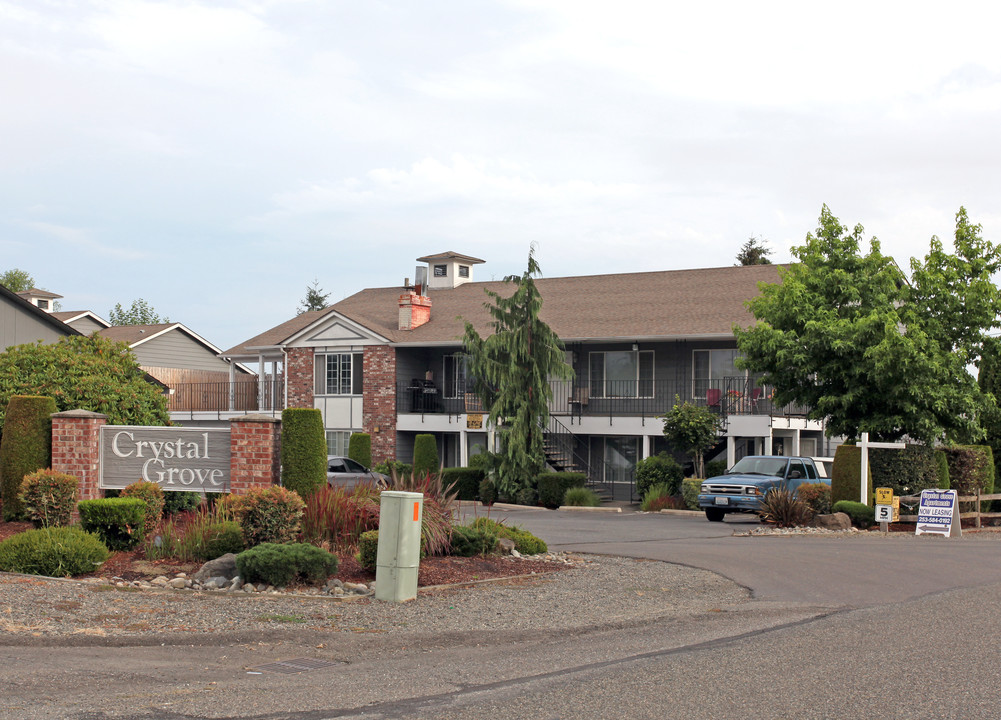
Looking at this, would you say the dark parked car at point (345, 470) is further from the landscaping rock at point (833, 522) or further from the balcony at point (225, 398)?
the landscaping rock at point (833, 522)

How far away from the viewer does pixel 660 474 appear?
32.1 metres

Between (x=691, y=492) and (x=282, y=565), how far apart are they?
19383mm

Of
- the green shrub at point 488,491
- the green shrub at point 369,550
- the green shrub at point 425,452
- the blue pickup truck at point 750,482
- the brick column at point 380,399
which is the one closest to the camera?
the green shrub at point 369,550

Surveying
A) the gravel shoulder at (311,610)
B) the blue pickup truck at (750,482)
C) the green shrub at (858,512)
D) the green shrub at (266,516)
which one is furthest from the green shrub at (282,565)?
the blue pickup truck at (750,482)

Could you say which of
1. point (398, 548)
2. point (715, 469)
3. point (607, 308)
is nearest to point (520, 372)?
point (715, 469)

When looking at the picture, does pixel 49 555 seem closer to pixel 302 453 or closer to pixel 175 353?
pixel 302 453

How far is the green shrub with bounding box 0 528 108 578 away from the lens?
42.9 ft

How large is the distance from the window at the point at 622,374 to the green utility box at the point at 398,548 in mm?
25176

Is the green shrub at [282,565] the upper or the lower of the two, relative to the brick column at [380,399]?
lower

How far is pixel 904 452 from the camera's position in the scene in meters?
25.5

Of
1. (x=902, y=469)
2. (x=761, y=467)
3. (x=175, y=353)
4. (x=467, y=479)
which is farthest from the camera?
(x=175, y=353)

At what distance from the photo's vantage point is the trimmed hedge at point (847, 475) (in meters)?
25.2

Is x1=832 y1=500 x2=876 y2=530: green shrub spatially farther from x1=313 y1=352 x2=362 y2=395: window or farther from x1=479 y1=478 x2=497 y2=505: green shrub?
x1=313 y1=352 x2=362 y2=395: window

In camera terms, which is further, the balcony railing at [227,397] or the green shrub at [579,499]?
the balcony railing at [227,397]
